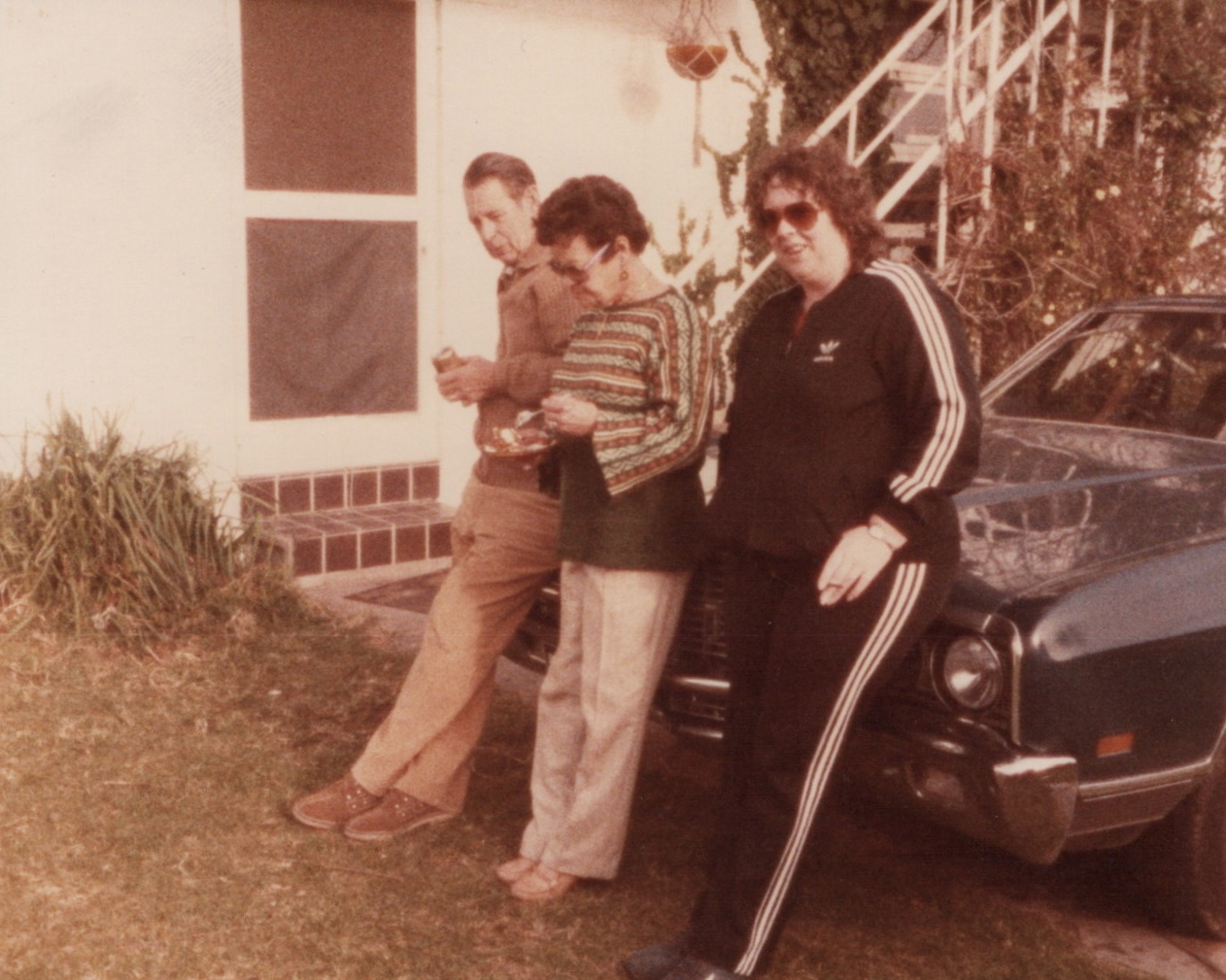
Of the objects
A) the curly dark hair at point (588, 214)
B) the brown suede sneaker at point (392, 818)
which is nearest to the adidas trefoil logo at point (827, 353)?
the curly dark hair at point (588, 214)

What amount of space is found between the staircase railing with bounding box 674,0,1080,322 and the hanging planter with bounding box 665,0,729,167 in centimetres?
62

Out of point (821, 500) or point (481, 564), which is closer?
point (821, 500)

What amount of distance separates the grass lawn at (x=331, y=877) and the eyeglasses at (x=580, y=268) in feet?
4.52

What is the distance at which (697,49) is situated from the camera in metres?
7.88

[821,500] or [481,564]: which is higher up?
[821,500]

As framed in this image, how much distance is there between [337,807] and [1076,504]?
2122 millimetres

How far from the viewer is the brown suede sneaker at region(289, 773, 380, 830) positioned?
13.9 feet

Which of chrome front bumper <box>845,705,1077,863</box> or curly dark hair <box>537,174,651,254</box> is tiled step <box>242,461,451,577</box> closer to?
curly dark hair <box>537,174,651,254</box>

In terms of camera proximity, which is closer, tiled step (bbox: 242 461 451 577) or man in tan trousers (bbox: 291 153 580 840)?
man in tan trousers (bbox: 291 153 580 840)

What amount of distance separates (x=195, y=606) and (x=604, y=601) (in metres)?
2.83

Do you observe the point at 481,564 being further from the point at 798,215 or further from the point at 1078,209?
the point at 1078,209

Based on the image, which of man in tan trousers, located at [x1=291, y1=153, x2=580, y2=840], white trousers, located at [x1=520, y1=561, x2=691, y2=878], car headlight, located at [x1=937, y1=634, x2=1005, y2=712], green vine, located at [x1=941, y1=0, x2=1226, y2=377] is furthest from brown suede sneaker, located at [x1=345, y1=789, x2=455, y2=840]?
green vine, located at [x1=941, y1=0, x2=1226, y2=377]

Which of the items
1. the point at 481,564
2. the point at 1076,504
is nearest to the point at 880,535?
the point at 1076,504

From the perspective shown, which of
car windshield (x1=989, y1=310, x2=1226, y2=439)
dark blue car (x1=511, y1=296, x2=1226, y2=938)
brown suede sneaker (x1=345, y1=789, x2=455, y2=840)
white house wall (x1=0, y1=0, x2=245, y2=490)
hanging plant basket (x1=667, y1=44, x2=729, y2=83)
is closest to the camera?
dark blue car (x1=511, y1=296, x2=1226, y2=938)
